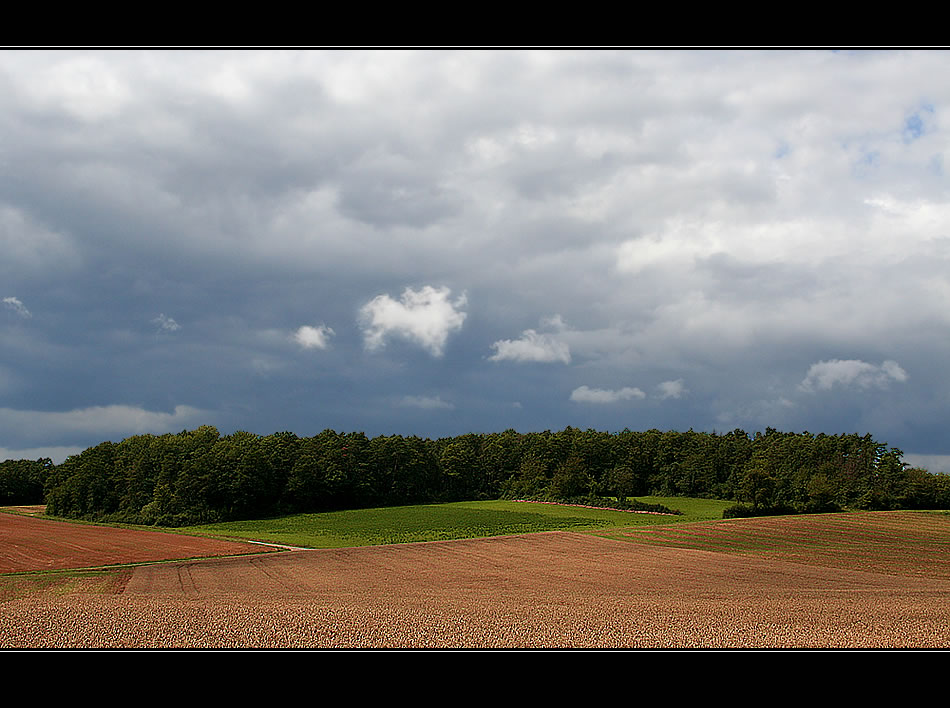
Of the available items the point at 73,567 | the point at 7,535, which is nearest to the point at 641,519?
the point at 73,567

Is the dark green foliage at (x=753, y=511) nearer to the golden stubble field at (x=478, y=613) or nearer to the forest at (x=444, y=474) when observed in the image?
the forest at (x=444, y=474)

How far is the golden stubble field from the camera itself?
57.8 ft

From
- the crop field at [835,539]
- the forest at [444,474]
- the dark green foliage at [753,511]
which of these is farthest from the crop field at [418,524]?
the crop field at [835,539]

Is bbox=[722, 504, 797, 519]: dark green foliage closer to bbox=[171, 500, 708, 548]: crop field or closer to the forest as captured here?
the forest

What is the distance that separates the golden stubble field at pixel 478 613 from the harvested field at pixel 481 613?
0.06 metres

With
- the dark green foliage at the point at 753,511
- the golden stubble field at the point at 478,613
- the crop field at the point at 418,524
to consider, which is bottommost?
the crop field at the point at 418,524

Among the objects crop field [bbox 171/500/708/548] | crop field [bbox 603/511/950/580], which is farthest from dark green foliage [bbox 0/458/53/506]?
crop field [bbox 603/511/950/580]

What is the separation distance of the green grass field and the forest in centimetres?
720

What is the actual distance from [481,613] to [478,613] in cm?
11

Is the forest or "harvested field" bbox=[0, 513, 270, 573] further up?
the forest

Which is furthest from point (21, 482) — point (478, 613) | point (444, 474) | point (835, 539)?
point (835, 539)

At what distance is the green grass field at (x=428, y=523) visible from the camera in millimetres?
69250
